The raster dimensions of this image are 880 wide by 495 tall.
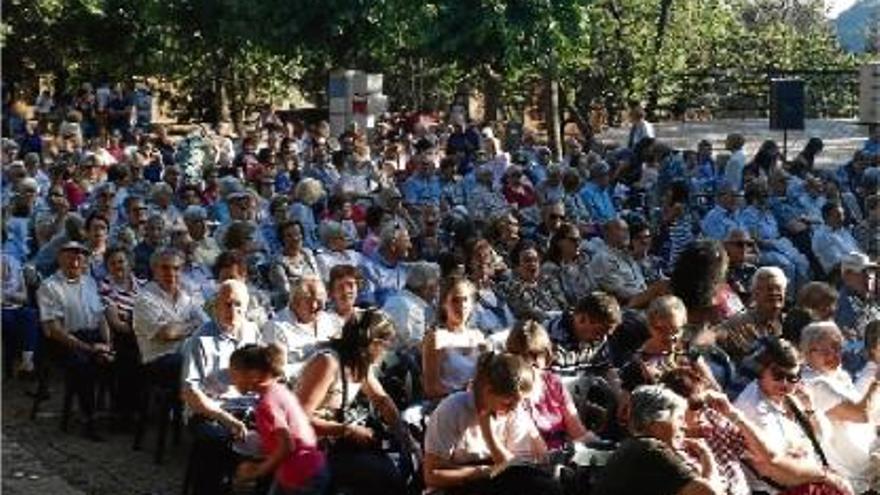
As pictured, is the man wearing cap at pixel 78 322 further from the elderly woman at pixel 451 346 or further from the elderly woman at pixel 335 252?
the elderly woman at pixel 451 346

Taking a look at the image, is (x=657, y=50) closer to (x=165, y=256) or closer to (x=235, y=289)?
(x=165, y=256)

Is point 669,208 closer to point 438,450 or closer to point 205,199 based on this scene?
point 205,199

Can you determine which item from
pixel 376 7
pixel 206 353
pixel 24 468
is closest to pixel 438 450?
pixel 206 353

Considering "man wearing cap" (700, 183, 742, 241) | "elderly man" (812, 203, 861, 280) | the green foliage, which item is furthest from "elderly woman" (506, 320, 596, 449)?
the green foliage

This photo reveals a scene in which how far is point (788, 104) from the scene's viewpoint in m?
19.5

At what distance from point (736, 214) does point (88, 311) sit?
5928 mm

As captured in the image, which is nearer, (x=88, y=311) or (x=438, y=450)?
(x=438, y=450)

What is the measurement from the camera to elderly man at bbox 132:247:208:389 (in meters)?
8.32

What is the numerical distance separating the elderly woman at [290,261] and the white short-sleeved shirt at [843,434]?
412 cm

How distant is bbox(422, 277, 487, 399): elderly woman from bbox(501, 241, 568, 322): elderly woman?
1.92 metres

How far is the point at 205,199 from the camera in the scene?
1349 cm

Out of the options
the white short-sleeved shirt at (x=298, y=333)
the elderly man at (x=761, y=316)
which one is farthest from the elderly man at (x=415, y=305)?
the elderly man at (x=761, y=316)

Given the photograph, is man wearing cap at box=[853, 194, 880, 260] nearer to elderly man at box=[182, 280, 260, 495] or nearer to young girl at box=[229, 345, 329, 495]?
elderly man at box=[182, 280, 260, 495]

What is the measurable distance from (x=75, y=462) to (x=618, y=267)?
12.8 feet
